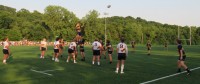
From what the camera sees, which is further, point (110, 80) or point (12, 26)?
point (12, 26)

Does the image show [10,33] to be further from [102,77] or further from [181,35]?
[181,35]

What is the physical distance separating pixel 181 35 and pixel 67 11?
75.6 metres

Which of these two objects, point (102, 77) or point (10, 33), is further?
point (10, 33)

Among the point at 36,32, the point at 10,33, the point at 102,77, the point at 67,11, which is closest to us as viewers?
the point at 102,77

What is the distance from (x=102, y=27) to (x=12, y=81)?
3445 inches

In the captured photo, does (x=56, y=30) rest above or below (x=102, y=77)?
above

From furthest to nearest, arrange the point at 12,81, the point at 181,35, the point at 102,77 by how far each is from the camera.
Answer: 1. the point at 181,35
2. the point at 102,77
3. the point at 12,81

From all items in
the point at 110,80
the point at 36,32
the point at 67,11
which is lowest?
the point at 110,80

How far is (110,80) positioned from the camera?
547 inches

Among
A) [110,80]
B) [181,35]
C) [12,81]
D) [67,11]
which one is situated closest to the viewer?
[12,81]

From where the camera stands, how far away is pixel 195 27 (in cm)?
15438

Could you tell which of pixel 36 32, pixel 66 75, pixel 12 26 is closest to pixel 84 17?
pixel 36 32

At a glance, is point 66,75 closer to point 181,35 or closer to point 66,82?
point 66,82

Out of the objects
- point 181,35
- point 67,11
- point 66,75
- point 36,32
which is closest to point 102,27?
point 67,11
